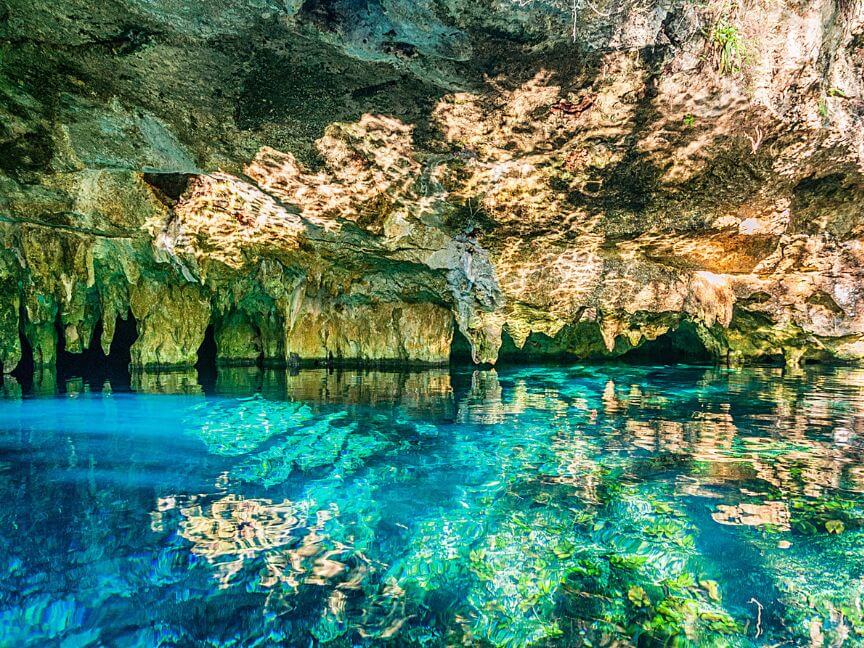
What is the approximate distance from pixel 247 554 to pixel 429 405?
5.72 meters

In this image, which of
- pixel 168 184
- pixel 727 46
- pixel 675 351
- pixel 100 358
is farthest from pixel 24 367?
pixel 675 351

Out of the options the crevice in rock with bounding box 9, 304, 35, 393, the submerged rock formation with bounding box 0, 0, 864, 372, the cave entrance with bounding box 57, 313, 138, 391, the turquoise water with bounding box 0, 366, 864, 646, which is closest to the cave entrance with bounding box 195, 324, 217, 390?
the cave entrance with bounding box 57, 313, 138, 391

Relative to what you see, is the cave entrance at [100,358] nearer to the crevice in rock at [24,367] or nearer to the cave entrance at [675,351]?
the crevice in rock at [24,367]

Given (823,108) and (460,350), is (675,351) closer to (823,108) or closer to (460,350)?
(460,350)

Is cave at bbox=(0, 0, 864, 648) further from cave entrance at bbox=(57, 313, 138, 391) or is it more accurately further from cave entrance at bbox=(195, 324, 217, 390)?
cave entrance at bbox=(57, 313, 138, 391)

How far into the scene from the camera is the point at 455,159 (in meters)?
Answer: 8.12

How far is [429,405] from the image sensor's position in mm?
8734

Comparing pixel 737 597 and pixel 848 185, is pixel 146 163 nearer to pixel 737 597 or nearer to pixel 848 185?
pixel 737 597

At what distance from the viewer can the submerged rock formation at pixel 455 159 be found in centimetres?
573

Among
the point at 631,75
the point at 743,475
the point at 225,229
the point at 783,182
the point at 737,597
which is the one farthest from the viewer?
the point at 225,229

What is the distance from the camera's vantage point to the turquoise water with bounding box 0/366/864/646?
252cm

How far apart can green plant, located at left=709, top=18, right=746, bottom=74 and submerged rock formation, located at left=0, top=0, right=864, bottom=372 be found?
3cm

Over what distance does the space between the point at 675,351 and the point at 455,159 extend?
16.9 metres

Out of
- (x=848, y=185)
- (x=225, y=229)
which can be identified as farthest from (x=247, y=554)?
(x=848, y=185)
